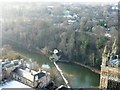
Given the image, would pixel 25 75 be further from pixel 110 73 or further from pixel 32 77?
pixel 110 73

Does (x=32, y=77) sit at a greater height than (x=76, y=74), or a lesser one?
greater

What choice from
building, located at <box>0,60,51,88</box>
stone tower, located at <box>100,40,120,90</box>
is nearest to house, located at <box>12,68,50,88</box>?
building, located at <box>0,60,51,88</box>

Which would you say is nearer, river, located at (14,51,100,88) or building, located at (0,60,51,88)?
building, located at (0,60,51,88)

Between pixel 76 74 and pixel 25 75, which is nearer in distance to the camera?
pixel 25 75

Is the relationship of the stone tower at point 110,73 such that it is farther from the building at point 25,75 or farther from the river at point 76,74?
the building at point 25,75

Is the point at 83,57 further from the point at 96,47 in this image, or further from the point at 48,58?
the point at 48,58

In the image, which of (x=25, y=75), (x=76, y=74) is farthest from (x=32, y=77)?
(x=76, y=74)

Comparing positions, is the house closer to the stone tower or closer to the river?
the river

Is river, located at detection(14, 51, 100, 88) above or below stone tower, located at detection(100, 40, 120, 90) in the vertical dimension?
below

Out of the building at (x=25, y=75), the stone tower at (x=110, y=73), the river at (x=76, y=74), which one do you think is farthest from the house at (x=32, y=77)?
the stone tower at (x=110, y=73)
